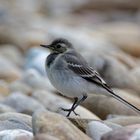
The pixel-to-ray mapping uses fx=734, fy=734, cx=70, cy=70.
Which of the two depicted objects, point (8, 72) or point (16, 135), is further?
point (8, 72)

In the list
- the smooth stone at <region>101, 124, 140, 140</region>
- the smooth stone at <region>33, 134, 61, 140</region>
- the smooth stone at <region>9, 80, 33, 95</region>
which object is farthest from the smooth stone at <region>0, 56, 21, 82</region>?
the smooth stone at <region>33, 134, 61, 140</region>

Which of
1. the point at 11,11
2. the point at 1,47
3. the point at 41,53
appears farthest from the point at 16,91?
the point at 11,11

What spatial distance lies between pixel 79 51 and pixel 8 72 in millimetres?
3240

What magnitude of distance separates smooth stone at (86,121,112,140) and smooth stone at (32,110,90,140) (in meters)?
0.21

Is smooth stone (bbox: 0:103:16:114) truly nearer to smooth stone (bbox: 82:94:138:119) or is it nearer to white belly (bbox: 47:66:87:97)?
white belly (bbox: 47:66:87:97)

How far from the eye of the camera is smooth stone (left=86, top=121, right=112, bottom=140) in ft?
24.3

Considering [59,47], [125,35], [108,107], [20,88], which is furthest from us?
[125,35]

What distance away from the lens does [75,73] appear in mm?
8445

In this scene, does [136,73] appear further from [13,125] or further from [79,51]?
[13,125]

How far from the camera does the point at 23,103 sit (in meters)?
9.45

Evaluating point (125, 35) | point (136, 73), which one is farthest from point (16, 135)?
point (125, 35)

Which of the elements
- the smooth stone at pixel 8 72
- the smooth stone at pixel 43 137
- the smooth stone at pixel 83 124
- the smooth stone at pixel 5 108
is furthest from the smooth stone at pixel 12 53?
the smooth stone at pixel 43 137

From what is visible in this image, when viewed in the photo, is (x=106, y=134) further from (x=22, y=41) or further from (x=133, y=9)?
(x=133, y=9)

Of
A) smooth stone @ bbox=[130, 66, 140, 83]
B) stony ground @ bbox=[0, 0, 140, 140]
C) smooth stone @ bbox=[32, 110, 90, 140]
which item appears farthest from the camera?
smooth stone @ bbox=[130, 66, 140, 83]
